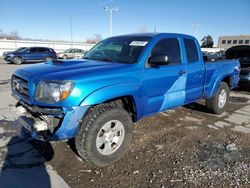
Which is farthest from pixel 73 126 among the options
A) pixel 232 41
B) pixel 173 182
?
pixel 232 41

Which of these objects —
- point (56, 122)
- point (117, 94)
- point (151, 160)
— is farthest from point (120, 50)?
point (151, 160)

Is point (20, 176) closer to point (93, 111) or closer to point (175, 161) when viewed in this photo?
point (93, 111)

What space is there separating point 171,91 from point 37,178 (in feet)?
8.53

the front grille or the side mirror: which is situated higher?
the side mirror

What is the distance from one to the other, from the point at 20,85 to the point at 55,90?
89 cm

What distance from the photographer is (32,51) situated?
2355 centimetres

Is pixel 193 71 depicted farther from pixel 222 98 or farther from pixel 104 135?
pixel 104 135

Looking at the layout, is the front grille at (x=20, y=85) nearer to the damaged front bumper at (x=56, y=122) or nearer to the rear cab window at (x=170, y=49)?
the damaged front bumper at (x=56, y=122)

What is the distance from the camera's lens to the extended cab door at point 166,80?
398 cm

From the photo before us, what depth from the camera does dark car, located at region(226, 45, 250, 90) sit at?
29.5 ft

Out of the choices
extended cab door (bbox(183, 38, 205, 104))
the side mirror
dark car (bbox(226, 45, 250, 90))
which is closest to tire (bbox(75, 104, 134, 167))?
the side mirror

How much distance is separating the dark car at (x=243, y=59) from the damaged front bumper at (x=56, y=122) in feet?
25.2

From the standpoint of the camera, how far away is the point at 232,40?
267ft

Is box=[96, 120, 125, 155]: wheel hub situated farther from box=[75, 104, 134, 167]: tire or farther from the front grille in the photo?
the front grille
